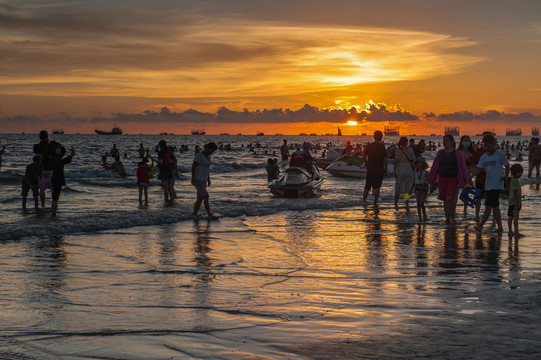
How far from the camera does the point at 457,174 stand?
1255 cm

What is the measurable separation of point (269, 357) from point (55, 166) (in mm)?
11733

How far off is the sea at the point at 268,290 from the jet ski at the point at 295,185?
24.4ft

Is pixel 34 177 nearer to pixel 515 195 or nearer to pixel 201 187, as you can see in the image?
pixel 201 187

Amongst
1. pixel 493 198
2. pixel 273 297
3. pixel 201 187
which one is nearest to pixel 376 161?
pixel 201 187

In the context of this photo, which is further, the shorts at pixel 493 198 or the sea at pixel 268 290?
the shorts at pixel 493 198

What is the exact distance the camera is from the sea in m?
4.88

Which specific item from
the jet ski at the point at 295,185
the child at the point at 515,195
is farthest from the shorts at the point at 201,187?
the child at the point at 515,195

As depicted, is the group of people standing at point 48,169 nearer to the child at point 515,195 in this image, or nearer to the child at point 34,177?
the child at point 34,177

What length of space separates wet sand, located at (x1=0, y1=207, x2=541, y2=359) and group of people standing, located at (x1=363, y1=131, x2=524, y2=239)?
779 mm

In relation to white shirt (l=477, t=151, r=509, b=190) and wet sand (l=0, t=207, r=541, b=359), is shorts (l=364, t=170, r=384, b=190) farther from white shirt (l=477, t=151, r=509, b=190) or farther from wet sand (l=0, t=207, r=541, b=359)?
white shirt (l=477, t=151, r=509, b=190)

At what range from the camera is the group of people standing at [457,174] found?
11211 millimetres

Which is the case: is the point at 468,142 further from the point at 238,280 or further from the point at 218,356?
the point at 218,356

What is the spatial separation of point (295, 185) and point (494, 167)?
36.3 feet

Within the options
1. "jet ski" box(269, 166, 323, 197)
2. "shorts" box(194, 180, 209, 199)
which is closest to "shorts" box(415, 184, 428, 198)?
"shorts" box(194, 180, 209, 199)
